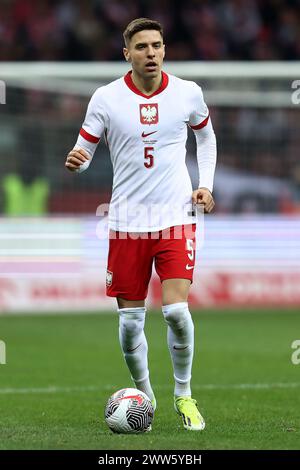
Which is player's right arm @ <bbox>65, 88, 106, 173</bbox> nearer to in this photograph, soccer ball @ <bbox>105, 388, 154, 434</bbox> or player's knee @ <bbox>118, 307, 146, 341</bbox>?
player's knee @ <bbox>118, 307, 146, 341</bbox>

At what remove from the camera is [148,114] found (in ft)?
24.4

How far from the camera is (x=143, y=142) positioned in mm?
7441

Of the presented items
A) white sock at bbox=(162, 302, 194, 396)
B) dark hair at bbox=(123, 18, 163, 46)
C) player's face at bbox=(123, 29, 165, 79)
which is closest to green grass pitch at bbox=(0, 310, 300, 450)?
white sock at bbox=(162, 302, 194, 396)

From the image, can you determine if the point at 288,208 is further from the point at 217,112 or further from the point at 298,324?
the point at 298,324

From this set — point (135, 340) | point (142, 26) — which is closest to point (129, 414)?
point (135, 340)

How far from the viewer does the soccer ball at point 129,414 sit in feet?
23.0

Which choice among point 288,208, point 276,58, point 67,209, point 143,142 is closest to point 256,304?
point 288,208

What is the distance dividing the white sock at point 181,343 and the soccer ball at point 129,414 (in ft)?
1.19

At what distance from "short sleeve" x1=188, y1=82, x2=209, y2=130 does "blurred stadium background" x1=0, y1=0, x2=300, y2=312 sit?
30.5ft

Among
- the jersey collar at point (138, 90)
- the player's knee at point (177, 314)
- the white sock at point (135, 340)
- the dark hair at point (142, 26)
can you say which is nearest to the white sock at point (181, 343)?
the player's knee at point (177, 314)

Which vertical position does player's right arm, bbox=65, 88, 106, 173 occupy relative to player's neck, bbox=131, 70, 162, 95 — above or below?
below

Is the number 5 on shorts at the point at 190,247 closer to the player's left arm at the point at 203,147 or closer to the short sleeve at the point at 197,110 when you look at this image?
the player's left arm at the point at 203,147

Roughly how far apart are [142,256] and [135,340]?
538 millimetres

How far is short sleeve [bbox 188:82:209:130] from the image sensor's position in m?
7.59
